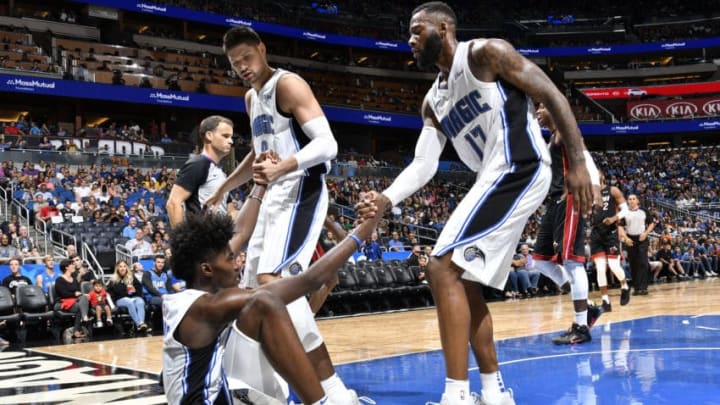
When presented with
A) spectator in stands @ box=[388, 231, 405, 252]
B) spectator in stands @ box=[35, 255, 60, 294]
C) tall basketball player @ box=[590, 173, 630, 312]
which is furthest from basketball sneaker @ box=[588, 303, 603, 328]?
spectator in stands @ box=[388, 231, 405, 252]

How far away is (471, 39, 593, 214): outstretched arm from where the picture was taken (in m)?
2.99

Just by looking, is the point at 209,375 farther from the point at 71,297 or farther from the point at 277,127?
the point at 71,297

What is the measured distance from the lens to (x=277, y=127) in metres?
3.74

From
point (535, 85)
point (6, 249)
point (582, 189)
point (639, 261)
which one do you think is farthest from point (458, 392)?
point (639, 261)

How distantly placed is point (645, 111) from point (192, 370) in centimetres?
4052

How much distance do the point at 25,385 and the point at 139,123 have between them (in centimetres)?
2610

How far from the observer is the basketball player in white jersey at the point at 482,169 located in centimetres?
301

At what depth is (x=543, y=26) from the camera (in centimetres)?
4228

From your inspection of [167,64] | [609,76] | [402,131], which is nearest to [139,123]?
[167,64]

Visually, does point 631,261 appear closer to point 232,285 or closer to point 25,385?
point 25,385

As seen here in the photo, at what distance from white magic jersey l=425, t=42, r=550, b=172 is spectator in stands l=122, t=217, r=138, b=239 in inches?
402

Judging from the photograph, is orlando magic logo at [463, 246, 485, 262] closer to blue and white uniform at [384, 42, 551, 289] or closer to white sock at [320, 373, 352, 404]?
blue and white uniform at [384, 42, 551, 289]

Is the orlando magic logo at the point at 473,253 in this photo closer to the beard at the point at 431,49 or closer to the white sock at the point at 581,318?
the beard at the point at 431,49

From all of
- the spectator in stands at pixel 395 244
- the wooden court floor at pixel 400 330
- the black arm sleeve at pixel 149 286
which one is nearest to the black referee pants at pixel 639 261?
the wooden court floor at pixel 400 330
